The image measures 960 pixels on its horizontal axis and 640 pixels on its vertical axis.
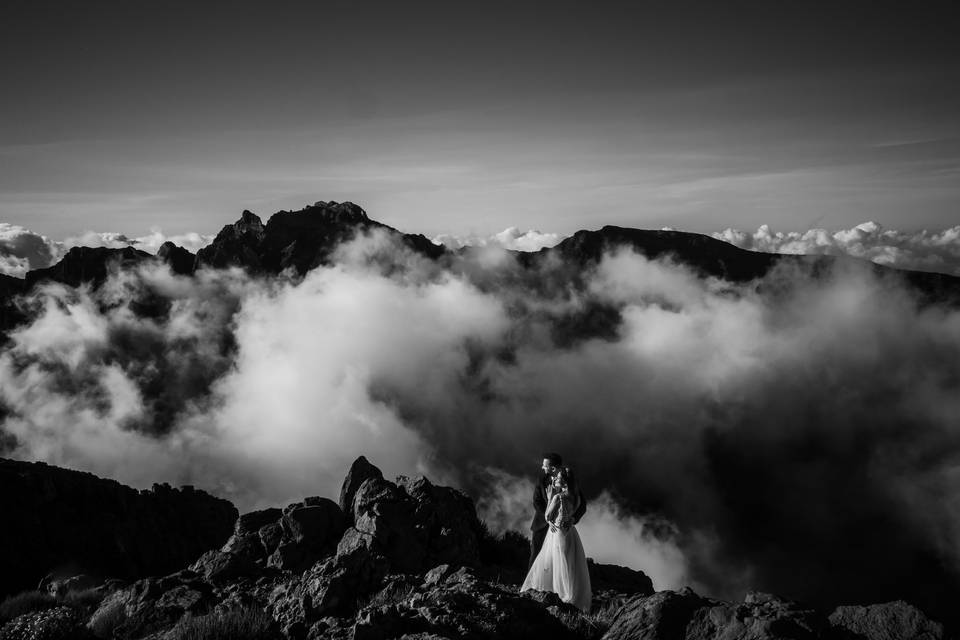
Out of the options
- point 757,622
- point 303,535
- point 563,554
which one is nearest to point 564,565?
point 563,554

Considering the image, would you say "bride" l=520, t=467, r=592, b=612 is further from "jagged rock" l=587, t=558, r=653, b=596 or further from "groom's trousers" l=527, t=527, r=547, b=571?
"jagged rock" l=587, t=558, r=653, b=596

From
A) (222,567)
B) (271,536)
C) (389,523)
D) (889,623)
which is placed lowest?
(389,523)

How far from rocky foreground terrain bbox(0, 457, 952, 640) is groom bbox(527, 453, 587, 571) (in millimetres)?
1529

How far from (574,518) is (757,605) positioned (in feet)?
18.2

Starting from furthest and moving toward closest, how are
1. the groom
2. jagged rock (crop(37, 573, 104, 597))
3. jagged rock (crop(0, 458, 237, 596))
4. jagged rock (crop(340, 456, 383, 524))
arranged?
jagged rock (crop(0, 458, 237, 596)) → jagged rock (crop(340, 456, 383, 524)) → jagged rock (crop(37, 573, 104, 597)) → the groom

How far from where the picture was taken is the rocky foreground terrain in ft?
31.1

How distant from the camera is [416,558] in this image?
81.5ft

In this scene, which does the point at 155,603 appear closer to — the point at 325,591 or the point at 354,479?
the point at 325,591

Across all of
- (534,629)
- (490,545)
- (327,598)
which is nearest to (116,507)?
(490,545)

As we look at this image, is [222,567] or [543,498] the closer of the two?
[543,498]

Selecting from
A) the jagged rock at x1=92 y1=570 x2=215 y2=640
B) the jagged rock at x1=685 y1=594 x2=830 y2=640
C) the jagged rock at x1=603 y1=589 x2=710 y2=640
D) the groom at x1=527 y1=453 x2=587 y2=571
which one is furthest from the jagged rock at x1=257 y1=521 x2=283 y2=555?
the jagged rock at x1=685 y1=594 x2=830 y2=640

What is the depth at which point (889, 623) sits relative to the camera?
424 inches

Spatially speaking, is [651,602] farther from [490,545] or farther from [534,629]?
[490,545]

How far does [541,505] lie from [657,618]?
Answer: 664cm
